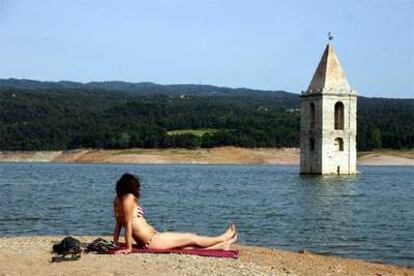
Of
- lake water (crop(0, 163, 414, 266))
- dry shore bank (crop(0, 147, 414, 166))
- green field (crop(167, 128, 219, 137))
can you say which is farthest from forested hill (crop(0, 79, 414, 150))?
lake water (crop(0, 163, 414, 266))

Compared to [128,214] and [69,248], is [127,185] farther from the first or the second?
[69,248]

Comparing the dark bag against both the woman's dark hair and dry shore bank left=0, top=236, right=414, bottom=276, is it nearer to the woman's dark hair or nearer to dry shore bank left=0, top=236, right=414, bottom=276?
dry shore bank left=0, top=236, right=414, bottom=276

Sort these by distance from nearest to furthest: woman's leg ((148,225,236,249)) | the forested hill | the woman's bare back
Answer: the woman's bare back, woman's leg ((148,225,236,249)), the forested hill

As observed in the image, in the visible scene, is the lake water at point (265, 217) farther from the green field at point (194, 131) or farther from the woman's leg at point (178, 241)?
the green field at point (194, 131)

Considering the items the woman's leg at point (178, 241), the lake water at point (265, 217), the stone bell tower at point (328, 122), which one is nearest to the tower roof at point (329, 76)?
the stone bell tower at point (328, 122)

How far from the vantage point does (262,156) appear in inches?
5197

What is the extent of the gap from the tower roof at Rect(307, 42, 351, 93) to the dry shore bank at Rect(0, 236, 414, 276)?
55.9 m

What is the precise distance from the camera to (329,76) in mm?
72625

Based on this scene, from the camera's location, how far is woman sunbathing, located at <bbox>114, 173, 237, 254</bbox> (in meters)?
14.0

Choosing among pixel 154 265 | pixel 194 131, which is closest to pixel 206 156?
pixel 194 131

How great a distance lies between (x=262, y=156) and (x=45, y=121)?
4885 centimetres

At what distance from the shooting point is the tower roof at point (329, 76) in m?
72.3

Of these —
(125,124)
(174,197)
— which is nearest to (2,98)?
(125,124)

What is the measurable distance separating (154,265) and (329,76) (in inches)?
2403
